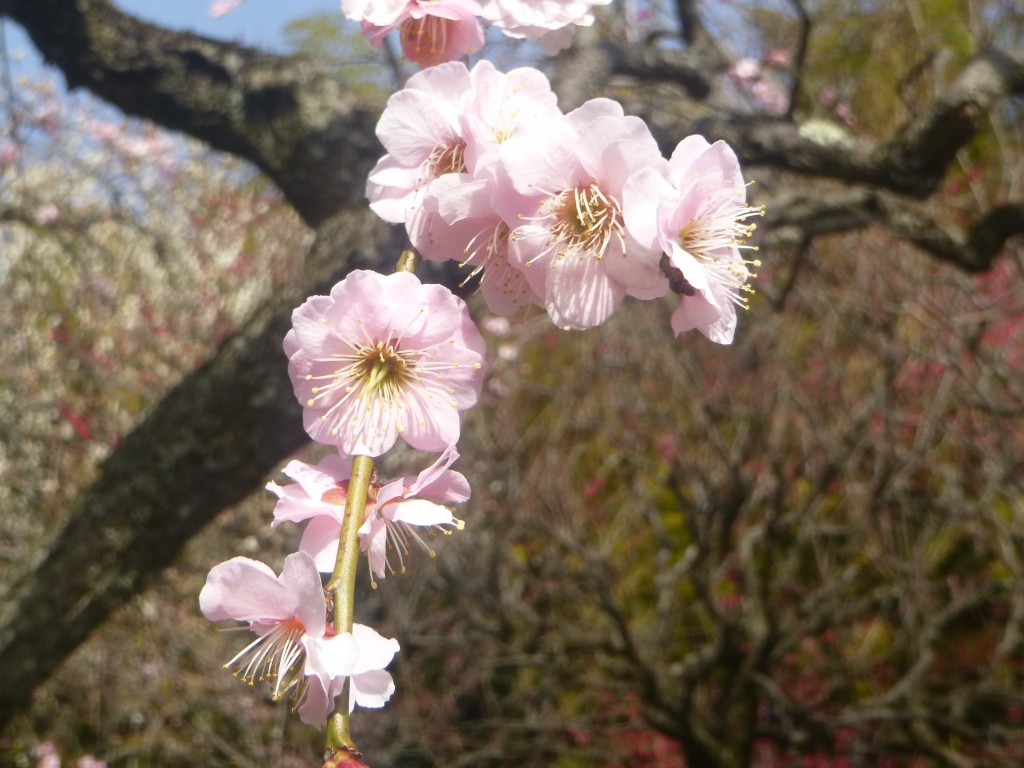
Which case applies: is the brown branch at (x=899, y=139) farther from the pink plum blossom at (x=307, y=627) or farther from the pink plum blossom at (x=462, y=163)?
the pink plum blossom at (x=307, y=627)

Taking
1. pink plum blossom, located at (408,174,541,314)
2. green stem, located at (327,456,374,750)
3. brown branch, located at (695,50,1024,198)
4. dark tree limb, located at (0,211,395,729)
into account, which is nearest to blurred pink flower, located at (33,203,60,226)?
dark tree limb, located at (0,211,395,729)

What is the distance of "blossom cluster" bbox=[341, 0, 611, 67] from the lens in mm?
762

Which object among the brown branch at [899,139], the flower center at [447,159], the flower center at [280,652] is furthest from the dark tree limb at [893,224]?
the flower center at [280,652]

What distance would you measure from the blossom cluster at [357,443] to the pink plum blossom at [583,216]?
0.08 meters

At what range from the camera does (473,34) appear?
81 centimetres

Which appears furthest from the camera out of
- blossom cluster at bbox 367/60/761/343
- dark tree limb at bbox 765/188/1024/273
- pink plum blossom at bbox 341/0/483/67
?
dark tree limb at bbox 765/188/1024/273

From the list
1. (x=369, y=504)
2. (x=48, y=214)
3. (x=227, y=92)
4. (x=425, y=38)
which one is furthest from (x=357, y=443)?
(x=48, y=214)

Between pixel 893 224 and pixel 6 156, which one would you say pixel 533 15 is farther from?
pixel 6 156

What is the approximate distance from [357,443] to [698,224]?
33 centimetres

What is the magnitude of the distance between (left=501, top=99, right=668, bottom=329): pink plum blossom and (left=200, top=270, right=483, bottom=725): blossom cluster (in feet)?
0.26

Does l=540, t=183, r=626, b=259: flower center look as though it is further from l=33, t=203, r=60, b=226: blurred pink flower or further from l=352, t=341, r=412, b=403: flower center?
l=33, t=203, r=60, b=226: blurred pink flower

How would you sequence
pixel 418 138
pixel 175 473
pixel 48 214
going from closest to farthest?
pixel 418 138
pixel 175 473
pixel 48 214

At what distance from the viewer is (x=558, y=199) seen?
67 cm

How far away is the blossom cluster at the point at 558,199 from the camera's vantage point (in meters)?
0.65
